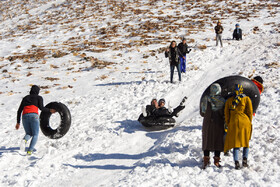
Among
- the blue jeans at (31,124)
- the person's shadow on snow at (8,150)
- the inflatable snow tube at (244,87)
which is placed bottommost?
the person's shadow on snow at (8,150)

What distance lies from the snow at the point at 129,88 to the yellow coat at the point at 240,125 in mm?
682

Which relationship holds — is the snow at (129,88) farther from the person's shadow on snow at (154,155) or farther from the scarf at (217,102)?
the scarf at (217,102)

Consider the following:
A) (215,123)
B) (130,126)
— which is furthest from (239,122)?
(130,126)

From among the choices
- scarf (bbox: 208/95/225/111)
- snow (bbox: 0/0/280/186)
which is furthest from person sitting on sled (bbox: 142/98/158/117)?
scarf (bbox: 208/95/225/111)

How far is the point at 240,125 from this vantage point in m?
4.89

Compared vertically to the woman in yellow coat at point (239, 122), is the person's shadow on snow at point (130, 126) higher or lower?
lower

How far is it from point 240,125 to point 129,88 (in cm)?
877

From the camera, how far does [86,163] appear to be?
6.67 metres

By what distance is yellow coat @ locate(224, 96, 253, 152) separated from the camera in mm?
4902

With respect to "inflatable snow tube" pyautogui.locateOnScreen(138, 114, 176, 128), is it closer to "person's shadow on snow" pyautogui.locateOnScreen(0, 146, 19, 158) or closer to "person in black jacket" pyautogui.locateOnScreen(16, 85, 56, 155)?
"person in black jacket" pyautogui.locateOnScreen(16, 85, 56, 155)

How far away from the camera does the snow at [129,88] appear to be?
577cm

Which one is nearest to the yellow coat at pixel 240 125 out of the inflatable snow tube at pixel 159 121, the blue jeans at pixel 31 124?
the inflatable snow tube at pixel 159 121

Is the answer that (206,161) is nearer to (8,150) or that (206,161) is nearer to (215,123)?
(215,123)

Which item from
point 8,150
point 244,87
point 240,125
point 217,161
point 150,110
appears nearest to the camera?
point 240,125
